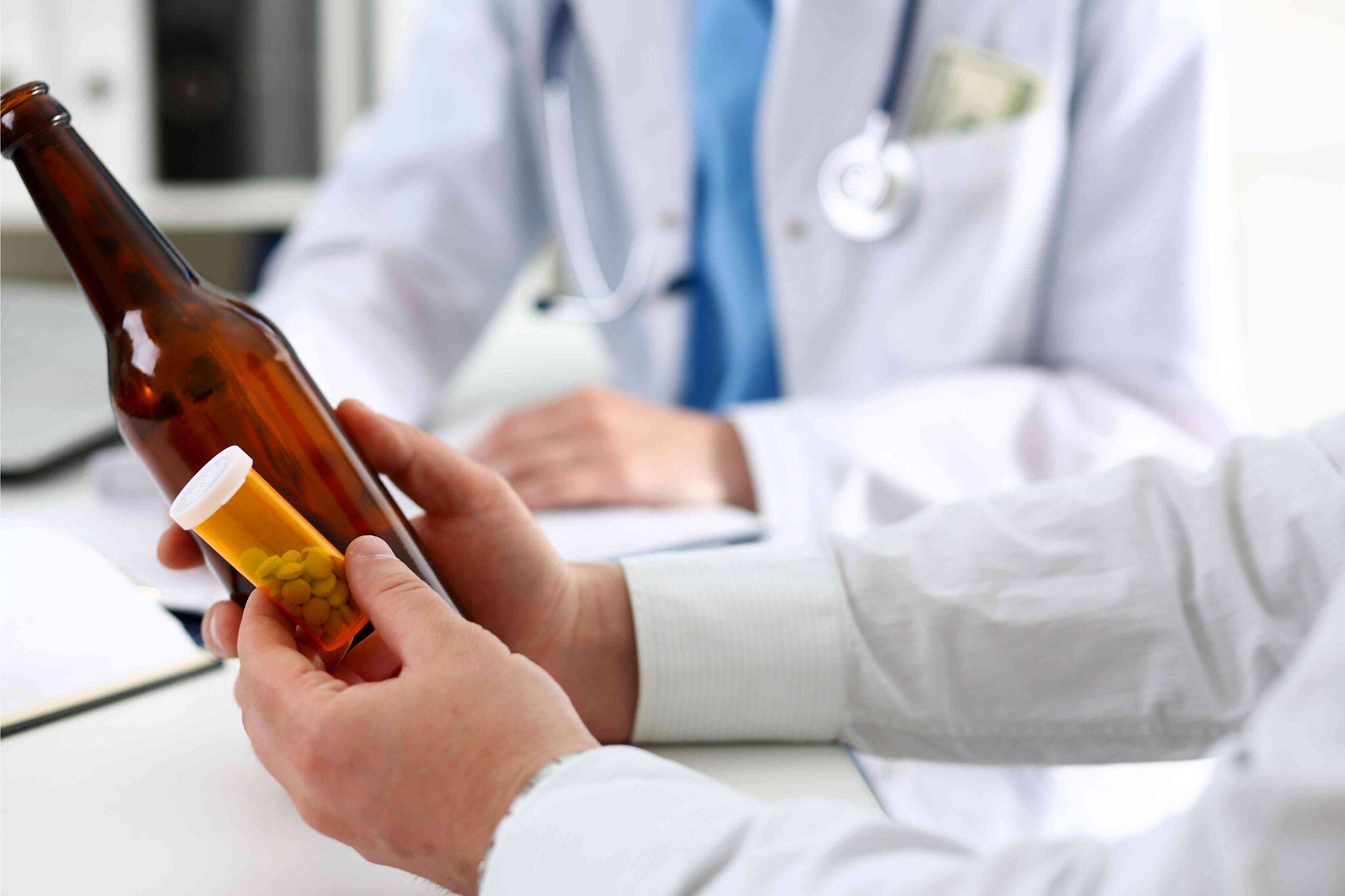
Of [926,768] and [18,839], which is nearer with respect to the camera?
[18,839]

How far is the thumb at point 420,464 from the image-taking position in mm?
396

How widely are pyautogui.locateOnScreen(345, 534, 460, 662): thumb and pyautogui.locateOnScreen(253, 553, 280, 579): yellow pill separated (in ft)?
0.06

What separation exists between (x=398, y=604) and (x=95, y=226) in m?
0.14

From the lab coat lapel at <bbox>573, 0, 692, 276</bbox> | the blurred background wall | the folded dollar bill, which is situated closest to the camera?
the folded dollar bill

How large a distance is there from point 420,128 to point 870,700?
2.36ft

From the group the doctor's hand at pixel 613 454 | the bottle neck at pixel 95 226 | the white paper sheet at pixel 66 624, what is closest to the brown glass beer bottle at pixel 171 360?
the bottle neck at pixel 95 226

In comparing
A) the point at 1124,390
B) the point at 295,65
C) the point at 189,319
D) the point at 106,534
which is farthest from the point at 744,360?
the point at 295,65

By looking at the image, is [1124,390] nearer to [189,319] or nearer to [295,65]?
[189,319]

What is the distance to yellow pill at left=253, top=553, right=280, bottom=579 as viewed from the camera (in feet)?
1.00

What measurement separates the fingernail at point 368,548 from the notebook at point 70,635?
0.49ft

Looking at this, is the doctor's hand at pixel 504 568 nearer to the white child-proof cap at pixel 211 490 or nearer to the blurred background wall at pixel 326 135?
the white child-proof cap at pixel 211 490

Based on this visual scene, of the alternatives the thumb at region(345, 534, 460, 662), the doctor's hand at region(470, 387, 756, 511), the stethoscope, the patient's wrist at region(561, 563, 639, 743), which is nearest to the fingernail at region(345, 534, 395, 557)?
the thumb at region(345, 534, 460, 662)

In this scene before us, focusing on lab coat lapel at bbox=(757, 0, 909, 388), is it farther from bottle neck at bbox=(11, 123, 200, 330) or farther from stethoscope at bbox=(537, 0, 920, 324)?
bottle neck at bbox=(11, 123, 200, 330)

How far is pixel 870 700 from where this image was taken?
405mm
